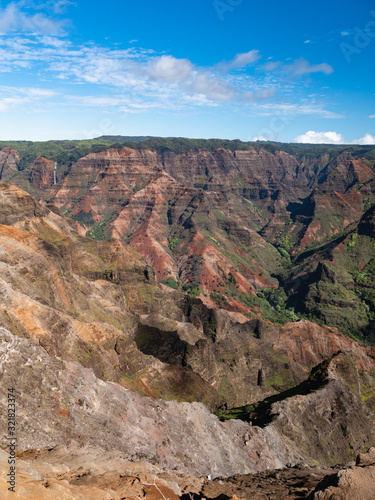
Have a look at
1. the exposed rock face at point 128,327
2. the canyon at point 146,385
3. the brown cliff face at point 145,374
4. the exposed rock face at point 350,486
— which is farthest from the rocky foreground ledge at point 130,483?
the exposed rock face at point 128,327

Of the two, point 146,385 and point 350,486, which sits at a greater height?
point 350,486

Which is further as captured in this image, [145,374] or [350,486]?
[145,374]

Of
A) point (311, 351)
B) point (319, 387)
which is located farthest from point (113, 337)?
point (311, 351)

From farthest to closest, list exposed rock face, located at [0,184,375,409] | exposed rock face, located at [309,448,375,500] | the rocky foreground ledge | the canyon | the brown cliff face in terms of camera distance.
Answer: exposed rock face, located at [0,184,375,409] < the brown cliff face < the canyon < exposed rock face, located at [309,448,375,500] < the rocky foreground ledge

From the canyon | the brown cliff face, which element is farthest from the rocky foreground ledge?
the brown cliff face

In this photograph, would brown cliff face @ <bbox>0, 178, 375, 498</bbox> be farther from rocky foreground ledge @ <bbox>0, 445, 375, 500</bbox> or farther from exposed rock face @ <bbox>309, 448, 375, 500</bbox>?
exposed rock face @ <bbox>309, 448, 375, 500</bbox>

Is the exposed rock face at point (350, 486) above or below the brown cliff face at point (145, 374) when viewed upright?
above

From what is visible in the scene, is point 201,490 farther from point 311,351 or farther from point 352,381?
point 311,351

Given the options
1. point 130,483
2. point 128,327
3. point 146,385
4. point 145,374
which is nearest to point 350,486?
point 130,483

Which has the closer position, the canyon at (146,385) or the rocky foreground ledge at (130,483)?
the rocky foreground ledge at (130,483)

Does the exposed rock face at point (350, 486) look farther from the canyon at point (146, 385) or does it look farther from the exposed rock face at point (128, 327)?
the exposed rock face at point (128, 327)

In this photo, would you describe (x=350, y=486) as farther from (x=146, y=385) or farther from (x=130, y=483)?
(x=146, y=385)
